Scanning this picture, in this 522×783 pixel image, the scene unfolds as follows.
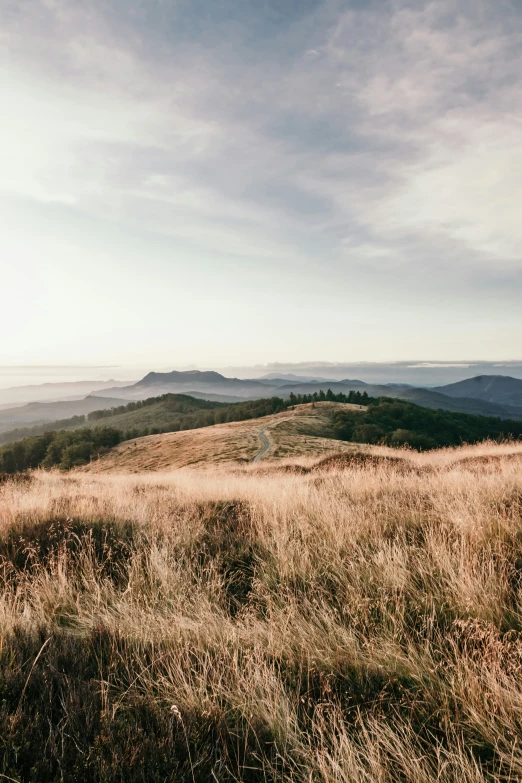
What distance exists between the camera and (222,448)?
5547 cm

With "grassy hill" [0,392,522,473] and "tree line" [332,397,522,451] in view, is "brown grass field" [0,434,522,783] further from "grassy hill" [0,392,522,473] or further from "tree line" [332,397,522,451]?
"tree line" [332,397,522,451]

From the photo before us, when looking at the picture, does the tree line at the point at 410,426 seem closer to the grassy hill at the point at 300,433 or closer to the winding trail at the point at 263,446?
the grassy hill at the point at 300,433

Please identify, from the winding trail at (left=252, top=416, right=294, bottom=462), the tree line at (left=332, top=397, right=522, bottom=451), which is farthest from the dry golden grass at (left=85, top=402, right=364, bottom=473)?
the tree line at (left=332, top=397, right=522, bottom=451)

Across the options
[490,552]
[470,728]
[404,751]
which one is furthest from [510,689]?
[490,552]

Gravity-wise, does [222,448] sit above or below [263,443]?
below

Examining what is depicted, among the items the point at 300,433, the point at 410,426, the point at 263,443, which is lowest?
the point at 410,426

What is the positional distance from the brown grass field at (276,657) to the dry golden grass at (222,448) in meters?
34.8

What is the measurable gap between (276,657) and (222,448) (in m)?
53.3

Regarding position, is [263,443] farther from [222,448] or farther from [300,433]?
[300,433]

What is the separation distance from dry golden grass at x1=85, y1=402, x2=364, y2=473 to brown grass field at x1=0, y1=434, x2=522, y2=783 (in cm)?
3481

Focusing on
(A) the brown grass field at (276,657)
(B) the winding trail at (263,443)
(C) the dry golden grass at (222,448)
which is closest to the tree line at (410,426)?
(C) the dry golden grass at (222,448)

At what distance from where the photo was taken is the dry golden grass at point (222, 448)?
1815 inches

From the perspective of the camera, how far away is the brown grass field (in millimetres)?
2080

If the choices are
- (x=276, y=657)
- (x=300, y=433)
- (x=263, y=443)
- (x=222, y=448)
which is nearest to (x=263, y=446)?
(x=263, y=443)
